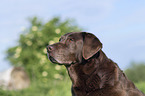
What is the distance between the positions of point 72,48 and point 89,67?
41 cm

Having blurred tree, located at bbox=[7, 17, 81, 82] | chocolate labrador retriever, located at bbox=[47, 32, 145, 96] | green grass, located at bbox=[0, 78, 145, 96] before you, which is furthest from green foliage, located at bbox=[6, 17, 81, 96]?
chocolate labrador retriever, located at bbox=[47, 32, 145, 96]

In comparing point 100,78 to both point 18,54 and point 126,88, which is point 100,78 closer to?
point 126,88

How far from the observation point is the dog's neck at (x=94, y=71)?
334 centimetres

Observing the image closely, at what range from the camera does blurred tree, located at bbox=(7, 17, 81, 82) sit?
11383mm

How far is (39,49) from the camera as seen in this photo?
41.6 feet

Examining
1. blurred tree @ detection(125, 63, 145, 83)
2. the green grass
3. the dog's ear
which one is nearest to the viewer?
the dog's ear

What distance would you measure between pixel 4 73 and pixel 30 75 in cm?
160

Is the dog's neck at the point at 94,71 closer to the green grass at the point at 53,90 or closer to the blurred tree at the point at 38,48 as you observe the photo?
the green grass at the point at 53,90

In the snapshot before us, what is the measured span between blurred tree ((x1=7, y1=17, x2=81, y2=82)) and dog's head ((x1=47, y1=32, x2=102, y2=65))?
24.7 ft

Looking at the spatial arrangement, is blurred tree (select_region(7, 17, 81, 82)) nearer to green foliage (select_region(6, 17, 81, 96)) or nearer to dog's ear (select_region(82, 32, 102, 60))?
green foliage (select_region(6, 17, 81, 96))

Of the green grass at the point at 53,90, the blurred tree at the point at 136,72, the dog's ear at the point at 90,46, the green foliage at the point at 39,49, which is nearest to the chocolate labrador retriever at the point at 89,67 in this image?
the dog's ear at the point at 90,46

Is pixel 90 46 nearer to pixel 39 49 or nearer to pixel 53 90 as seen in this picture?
pixel 53 90

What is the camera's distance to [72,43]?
3525 millimetres

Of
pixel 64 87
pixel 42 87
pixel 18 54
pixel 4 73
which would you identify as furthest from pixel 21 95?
pixel 18 54
